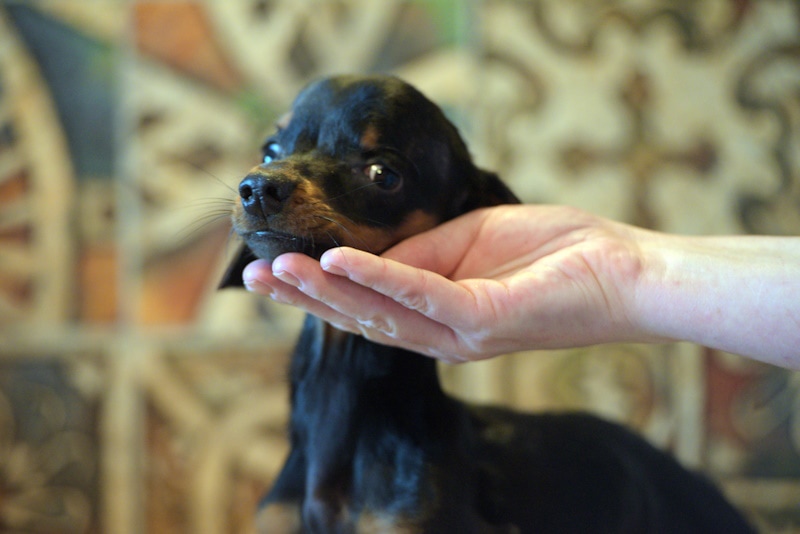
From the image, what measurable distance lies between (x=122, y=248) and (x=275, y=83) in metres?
0.74

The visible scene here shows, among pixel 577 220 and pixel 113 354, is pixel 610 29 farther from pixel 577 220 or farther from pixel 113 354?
pixel 113 354

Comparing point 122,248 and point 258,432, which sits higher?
point 122,248

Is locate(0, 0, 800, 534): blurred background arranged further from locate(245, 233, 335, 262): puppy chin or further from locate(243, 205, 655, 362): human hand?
locate(245, 233, 335, 262): puppy chin

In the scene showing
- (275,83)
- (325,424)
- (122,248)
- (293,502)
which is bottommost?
(293,502)

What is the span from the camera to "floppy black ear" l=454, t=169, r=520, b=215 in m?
1.11

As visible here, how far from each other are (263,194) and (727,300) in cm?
63

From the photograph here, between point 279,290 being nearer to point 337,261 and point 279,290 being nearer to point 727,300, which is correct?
point 337,261

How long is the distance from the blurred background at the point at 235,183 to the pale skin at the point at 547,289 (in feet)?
3.70

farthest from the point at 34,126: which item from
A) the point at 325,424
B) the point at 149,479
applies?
the point at 325,424

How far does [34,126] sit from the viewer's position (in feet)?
6.74

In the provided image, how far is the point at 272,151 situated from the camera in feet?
3.60

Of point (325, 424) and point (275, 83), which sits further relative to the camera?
point (275, 83)

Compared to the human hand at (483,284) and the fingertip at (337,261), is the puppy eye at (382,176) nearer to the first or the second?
the human hand at (483,284)

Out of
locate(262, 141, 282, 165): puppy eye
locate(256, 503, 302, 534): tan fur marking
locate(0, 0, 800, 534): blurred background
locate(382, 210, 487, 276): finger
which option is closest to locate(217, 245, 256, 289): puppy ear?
locate(262, 141, 282, 165): puppy eye
